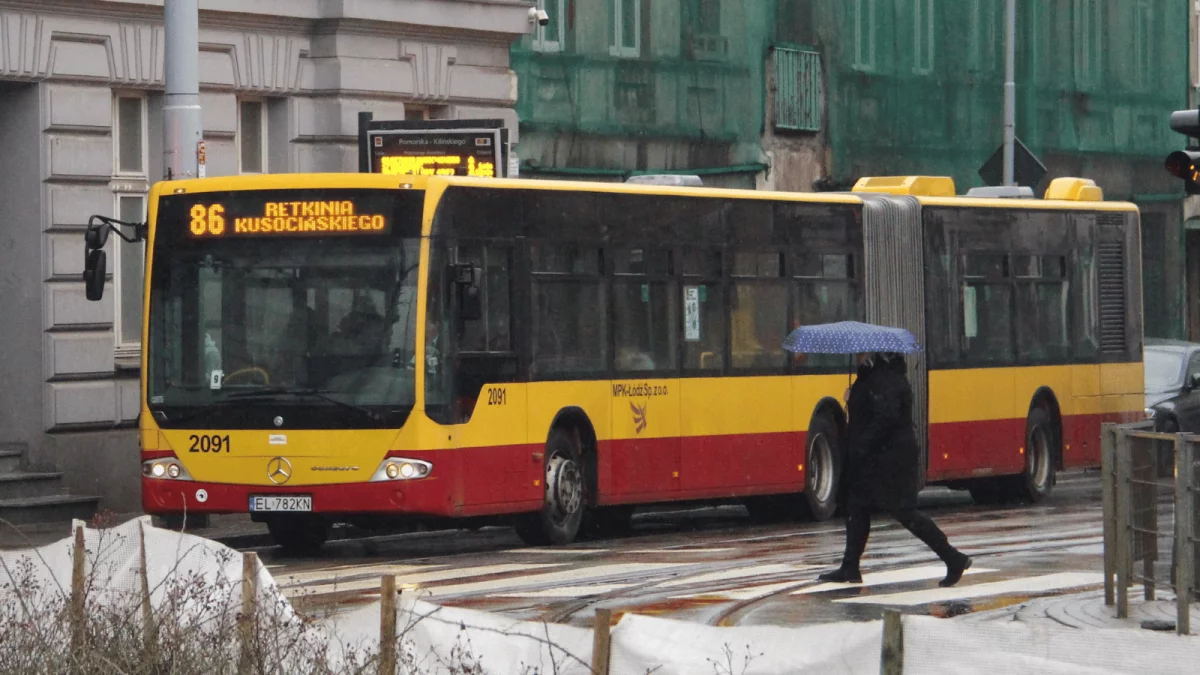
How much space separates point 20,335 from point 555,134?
8835mm

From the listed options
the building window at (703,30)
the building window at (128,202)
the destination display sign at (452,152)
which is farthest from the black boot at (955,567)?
the building window at (703,30)

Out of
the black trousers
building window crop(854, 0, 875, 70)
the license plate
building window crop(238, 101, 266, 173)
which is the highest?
building window crop(854, 0, 875, 70)

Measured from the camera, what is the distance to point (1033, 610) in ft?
46.9

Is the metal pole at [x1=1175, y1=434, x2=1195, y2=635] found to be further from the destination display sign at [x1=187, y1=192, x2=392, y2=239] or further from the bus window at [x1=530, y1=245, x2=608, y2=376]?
the bus window at [x1=530, y1=245, x2=608, y2=376]

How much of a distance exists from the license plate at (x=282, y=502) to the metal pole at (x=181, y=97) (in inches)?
106

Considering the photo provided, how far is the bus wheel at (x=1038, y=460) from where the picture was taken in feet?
85.4

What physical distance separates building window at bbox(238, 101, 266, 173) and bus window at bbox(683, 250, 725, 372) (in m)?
6.12

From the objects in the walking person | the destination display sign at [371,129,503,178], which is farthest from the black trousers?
the destination display sign at [371,129,503,178]

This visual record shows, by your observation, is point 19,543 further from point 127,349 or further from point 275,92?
point 275,92

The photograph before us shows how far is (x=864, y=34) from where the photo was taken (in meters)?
37.2

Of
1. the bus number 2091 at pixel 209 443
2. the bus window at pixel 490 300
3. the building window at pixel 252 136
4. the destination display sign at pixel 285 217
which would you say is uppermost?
the building window at pixel 252 136

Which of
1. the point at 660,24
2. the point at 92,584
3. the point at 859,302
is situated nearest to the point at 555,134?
the point at 660,24

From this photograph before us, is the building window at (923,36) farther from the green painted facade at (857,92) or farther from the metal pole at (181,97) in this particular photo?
the metal pole at (181,97)

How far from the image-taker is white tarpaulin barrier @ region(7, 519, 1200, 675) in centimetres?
762
